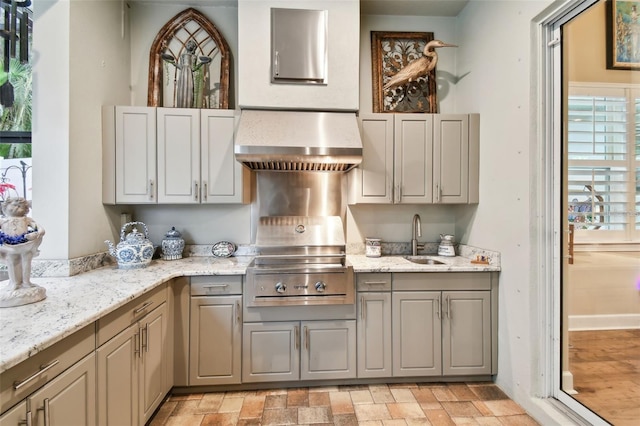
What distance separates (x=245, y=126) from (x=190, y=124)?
53 centimetres

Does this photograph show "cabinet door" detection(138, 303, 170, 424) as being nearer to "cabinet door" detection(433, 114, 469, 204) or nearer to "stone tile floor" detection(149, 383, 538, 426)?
"stone tile floor" detection(149, 383, 538, 426)

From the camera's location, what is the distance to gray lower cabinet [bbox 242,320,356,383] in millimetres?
2135

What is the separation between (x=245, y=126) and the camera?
2.21 meters

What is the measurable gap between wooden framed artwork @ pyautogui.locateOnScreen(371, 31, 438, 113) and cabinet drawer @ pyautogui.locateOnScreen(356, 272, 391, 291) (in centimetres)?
155

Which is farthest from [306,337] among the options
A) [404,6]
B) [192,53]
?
[404,6]

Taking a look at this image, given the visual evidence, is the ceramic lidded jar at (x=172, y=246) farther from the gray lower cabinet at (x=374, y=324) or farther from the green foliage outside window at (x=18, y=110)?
the gray lower cabinet at (x=374, y=324)

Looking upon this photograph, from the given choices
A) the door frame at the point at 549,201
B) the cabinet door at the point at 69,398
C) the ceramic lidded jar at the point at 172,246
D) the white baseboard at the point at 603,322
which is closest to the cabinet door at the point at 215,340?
the ceramic lidded jar at the point at 172,246

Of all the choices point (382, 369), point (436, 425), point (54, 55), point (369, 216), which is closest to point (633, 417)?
point (436, 425)

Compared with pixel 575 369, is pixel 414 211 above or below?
above

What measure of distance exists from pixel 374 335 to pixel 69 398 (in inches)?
68.8

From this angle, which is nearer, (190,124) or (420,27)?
(190,124)

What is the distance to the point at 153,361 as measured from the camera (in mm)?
1814

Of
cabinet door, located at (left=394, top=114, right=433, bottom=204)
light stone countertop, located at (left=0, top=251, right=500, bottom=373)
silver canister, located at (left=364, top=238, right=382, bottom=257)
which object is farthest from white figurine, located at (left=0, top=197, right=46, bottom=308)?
cabinet door, located at (left=394, top=114, right=433, bottom=204)

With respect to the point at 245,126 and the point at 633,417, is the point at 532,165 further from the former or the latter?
the point at 245,126
